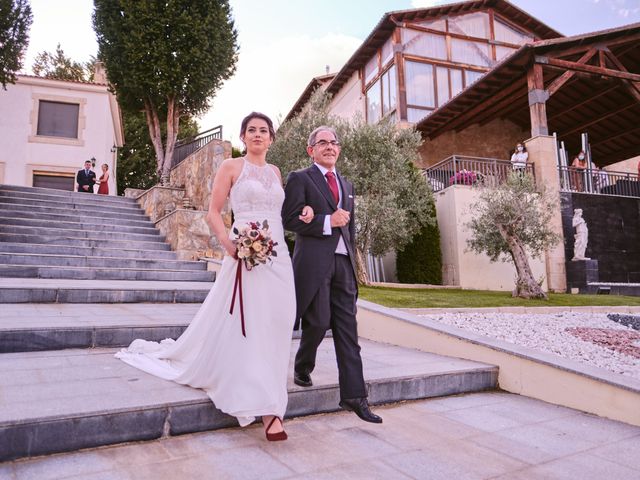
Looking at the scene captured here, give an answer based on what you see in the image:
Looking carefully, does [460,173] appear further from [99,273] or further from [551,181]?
[99,273]

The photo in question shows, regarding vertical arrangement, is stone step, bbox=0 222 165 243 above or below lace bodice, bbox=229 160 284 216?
above

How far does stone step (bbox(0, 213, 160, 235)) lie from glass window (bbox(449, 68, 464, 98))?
14.9 m

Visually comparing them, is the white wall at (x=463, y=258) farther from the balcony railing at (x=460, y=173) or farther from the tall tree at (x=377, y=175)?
the tall tree at (x=377, y=175)

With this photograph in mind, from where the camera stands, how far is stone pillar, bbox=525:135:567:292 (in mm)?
14586

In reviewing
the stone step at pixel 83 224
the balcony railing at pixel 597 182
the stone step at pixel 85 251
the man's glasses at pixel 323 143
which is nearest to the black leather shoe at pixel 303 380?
the man's glasses at pixel 323 143

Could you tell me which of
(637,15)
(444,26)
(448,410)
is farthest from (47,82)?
(637,15)

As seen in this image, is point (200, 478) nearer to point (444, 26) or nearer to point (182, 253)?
point (182, 253)

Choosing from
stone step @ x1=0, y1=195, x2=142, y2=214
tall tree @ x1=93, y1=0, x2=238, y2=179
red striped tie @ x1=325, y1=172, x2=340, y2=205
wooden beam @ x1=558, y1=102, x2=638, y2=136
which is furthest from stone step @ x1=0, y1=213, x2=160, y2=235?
wooden beam @ x1=558, y1=102, x2=638, y2=136

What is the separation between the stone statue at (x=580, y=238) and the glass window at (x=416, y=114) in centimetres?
721

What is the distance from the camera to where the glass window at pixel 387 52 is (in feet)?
64.7

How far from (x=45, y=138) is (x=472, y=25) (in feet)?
62.6

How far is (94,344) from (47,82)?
19.5 meters

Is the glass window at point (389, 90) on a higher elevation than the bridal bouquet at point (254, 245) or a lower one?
higher

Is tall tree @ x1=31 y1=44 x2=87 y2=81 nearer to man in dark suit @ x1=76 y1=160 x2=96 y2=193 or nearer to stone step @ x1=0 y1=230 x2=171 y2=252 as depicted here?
man in dark suit @ x1=76 y1=160 x2=96 y2=193
